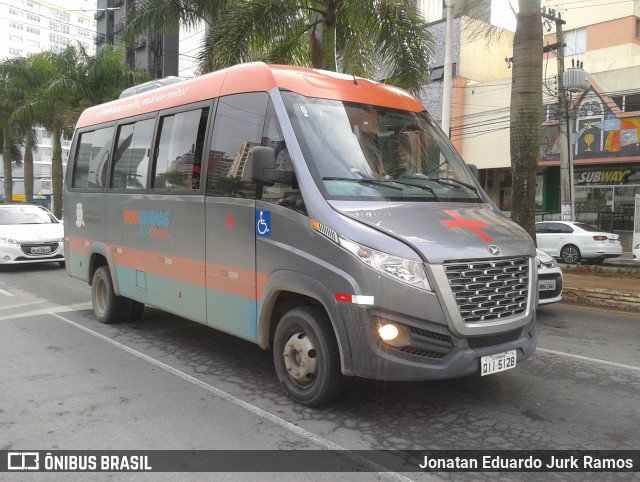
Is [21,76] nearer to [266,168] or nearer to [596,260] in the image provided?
[596,260]

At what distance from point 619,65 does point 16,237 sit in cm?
2577

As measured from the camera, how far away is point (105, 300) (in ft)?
25.6

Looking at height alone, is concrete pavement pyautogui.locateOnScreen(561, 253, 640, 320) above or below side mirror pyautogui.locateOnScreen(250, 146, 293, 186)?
below

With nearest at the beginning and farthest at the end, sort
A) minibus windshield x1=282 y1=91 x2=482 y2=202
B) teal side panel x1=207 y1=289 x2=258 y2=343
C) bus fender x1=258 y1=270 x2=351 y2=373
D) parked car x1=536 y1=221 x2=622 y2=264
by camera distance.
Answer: bus fender x1=258 y1=270 x2=351 y2=373, minibus windshield x1=282 y1=91 x2=482 y2=202, teal side panel x1=207 y1=289 x2=258 y2=343, parked car x1=536 y1=221 x2=622 y2=264

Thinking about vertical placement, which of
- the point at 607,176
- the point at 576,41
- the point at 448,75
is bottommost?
the point at 607,176

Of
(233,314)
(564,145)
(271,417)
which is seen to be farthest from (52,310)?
(564,145)

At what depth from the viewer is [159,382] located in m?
5.33

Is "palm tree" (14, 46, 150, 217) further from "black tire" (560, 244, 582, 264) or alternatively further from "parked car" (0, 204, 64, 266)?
"black tire" (560, 244, 582, 264)

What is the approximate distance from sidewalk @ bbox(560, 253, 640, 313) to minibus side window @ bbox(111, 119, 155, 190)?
7.48m

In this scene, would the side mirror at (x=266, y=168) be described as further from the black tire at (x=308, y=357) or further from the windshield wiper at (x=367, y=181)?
the black tire at (x=308, y=357)

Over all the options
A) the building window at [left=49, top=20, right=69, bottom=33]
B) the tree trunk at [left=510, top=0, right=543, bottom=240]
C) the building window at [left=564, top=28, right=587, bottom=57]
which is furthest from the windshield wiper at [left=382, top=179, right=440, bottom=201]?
the building window at [left=49, top=20, right=69, bottom=33]

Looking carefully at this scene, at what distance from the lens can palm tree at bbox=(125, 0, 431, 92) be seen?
43.5ft

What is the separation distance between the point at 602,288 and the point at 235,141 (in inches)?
309

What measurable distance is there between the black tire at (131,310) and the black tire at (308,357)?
3.65 metres
